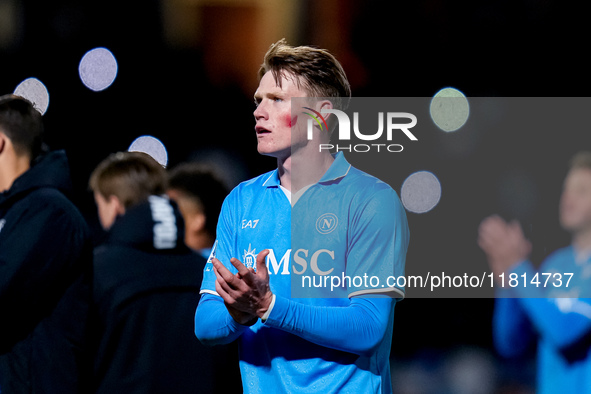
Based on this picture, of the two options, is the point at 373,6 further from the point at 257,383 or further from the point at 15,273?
the point at 257,383

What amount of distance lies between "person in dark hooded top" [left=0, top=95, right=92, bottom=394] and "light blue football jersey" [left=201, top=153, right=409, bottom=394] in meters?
1.15

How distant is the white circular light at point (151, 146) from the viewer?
27.0ft

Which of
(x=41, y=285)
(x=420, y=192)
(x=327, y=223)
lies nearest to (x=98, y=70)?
(x=41, y=285)

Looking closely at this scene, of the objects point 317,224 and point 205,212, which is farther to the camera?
point 205,212

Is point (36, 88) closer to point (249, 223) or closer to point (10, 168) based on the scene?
point (10, 168)

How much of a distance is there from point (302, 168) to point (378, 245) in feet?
1.22

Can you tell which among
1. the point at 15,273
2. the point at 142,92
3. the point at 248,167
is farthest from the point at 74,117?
the point at 15,273

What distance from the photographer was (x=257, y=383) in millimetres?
2025

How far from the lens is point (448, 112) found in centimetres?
306

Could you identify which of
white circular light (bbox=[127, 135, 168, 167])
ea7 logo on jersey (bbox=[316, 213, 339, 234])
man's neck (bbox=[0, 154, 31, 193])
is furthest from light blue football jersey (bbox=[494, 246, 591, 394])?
white circular light (bbox=[127, 135, 168, 167])

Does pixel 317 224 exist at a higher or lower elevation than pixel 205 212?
higher

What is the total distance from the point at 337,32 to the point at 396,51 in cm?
73

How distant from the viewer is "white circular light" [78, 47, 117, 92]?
27.6 feet

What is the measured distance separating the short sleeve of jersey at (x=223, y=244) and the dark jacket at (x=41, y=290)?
1.12m
